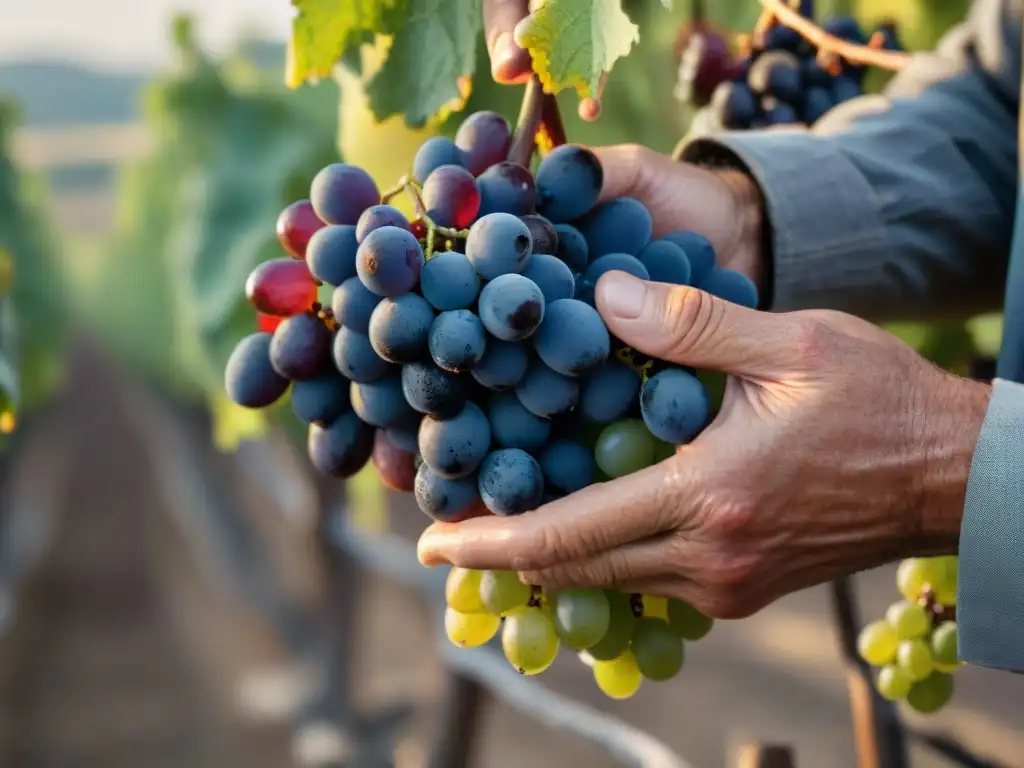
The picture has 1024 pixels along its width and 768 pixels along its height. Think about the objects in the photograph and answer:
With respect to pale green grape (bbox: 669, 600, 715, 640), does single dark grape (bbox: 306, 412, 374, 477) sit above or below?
above

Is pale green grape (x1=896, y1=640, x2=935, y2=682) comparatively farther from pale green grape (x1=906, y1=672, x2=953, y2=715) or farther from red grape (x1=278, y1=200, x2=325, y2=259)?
red grape (x1=278, y1=200, x2=325, y2=259)

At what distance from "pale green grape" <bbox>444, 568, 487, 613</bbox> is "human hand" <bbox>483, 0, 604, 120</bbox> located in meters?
0.40

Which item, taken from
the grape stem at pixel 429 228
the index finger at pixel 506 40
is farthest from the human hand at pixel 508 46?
the grape stem at pixel 429 228

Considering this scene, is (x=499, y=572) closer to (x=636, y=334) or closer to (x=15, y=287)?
(x=636, y=334)

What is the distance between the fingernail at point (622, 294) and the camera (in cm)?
77

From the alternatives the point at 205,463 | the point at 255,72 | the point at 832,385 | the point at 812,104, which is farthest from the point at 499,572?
the point at 205,463

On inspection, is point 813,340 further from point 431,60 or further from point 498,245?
point 431,60

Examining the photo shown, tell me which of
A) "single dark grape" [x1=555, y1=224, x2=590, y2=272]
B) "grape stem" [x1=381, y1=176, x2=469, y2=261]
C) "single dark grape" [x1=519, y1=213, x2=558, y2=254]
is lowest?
"single dark grape" [x1=555, y1=224, x2=590, y2=272]

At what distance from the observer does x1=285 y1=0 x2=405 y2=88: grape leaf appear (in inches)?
34.1

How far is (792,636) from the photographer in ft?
20.2

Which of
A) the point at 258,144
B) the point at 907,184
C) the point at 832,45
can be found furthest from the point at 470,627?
the point at 258,144

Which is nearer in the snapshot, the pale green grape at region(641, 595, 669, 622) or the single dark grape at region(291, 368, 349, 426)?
the single dark grape at region(291, 368, 349, 426)

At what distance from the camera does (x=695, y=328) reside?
2.60ft

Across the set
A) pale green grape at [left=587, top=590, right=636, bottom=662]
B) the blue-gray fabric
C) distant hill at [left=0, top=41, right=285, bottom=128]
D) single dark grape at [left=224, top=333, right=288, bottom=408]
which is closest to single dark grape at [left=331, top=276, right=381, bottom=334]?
single dark grape at [left=224, top=333, right=288, bottom=408]
